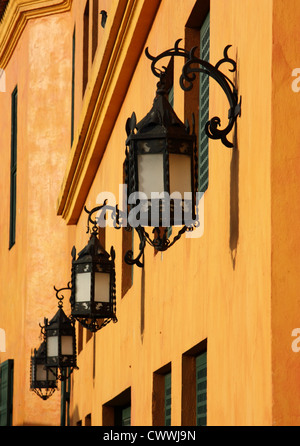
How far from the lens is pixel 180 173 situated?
652 cm

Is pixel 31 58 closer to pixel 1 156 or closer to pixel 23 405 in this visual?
pixel 1 156

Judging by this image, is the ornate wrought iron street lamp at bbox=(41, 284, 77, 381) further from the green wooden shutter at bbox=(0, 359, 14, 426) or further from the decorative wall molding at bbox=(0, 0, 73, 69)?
the decorative wall molding at bbox=(0, 0, 73, 69)

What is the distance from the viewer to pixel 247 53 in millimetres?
6309

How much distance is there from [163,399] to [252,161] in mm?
4240

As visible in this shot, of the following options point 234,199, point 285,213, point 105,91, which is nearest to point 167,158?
point 234,199

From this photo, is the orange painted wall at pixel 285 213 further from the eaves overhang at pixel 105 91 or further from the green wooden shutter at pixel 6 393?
the green wooden shutter at pixel 6 393

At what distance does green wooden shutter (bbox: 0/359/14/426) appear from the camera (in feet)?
71.1

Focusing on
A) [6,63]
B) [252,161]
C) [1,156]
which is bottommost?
[252,161]

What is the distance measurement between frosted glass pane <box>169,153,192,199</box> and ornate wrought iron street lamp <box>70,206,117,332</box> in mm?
4997

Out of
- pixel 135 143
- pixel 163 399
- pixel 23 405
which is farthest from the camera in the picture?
pixel 23 405

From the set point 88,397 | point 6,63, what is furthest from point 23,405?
point 6,63

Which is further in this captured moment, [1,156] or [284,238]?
[1,156]

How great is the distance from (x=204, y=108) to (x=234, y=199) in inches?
71.6

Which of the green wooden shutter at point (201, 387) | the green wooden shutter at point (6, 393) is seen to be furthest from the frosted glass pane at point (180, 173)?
the green wooden shutter at point (6, 393)
